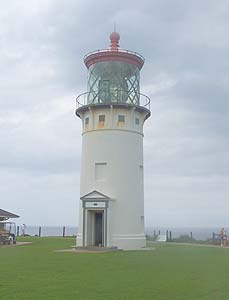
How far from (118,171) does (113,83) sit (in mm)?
4988

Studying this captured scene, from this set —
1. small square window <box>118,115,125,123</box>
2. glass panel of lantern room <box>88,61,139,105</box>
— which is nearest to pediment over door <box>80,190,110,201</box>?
small square window <box>118,115,125,123</box>

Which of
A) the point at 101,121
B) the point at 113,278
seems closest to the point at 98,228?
the point at 101,121

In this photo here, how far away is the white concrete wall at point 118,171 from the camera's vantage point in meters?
26.8

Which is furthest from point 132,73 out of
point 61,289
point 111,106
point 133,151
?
point 61,289

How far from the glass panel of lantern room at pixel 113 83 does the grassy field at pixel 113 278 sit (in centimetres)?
1098

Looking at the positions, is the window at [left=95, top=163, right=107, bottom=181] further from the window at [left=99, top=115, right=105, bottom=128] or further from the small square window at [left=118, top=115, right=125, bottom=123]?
the small square window at [left=118, top=115, right=125, bottom=123]

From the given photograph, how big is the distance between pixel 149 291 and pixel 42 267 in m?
5.91

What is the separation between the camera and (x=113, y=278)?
44.6ft

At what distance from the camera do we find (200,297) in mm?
10672

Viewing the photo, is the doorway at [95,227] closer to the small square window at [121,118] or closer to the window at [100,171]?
the window at [100,171]

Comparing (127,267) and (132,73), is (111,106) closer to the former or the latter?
(132,73)

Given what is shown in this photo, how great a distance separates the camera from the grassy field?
10.9m

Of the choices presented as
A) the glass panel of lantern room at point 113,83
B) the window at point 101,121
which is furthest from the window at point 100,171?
the glass panel of lantern room at point 113,83

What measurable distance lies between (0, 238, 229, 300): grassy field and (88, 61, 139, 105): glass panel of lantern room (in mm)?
10984
